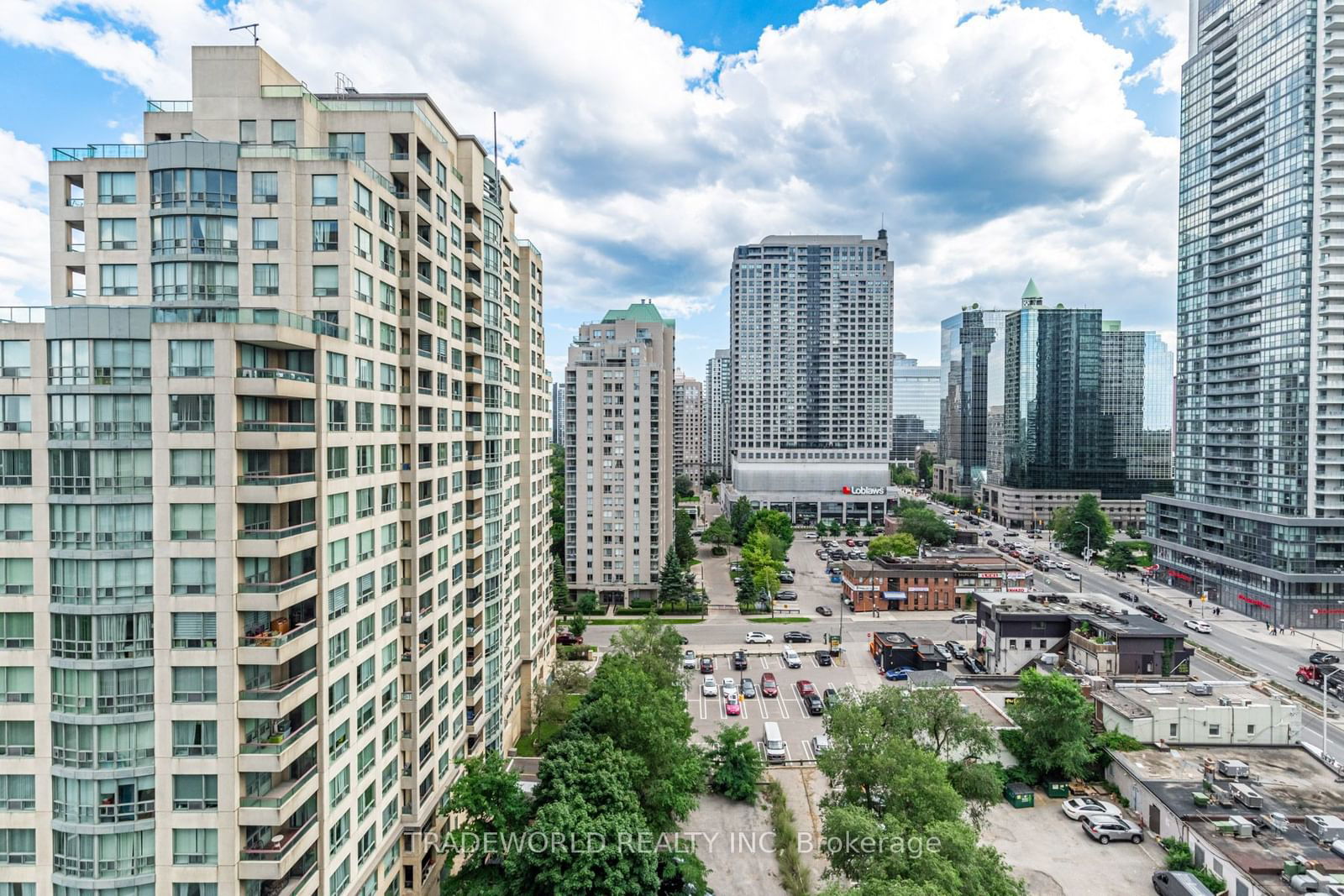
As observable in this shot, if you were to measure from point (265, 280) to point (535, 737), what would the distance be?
35197 millimetres

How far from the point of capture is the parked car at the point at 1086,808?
34469 mm

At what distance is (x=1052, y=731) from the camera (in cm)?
3766

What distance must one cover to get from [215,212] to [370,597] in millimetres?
14903

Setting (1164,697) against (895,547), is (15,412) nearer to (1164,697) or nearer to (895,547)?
(1164,697)

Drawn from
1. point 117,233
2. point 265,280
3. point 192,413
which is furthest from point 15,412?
point 265,280

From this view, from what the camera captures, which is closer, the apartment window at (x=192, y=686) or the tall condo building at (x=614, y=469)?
the apartment window at (x=192, y=686)

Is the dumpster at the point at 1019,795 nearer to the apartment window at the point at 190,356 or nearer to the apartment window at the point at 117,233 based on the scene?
the apartment window at the point at 190,356

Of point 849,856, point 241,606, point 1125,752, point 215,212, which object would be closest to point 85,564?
point 241,606

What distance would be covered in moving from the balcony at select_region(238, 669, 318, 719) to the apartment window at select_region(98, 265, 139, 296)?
47.6 ft

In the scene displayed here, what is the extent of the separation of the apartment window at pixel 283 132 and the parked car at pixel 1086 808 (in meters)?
49.0

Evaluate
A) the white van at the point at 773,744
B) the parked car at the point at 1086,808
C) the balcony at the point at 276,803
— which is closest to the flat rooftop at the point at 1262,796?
the parked car at the point at 1086,808

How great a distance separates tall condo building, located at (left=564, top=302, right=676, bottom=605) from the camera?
7694 centimetres

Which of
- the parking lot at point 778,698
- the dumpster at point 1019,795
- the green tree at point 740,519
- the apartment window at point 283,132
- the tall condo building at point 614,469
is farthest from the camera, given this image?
the green tree at point 740,519

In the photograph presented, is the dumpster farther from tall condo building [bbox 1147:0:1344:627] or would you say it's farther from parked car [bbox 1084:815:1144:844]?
tall condo building [bbox 1147:0:1344:627]
